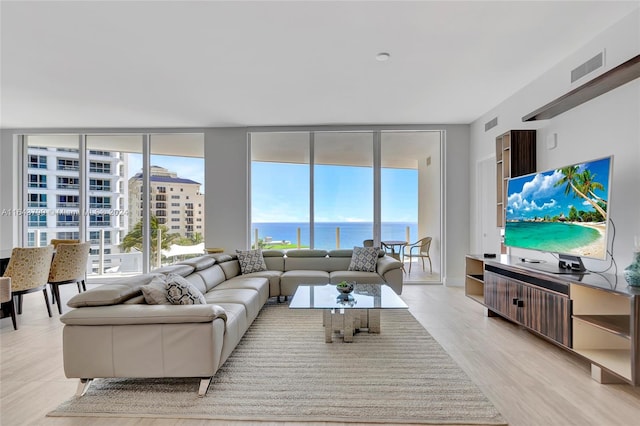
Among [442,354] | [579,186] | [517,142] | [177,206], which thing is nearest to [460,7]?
[579,186]

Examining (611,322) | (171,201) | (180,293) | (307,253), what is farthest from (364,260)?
(171,201)

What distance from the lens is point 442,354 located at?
289 cm

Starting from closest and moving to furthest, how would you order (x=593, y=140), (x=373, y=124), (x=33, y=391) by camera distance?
(x=33, y=391) → (x=593, y=140) → (x=373, y=124)

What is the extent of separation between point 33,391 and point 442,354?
3164 millimetres

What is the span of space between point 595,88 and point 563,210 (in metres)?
1.07

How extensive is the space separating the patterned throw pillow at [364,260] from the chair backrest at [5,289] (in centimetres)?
416

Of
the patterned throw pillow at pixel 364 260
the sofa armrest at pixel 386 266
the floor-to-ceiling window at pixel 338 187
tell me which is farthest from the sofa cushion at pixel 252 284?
the floor-to-ceiling window at pixel 338 187

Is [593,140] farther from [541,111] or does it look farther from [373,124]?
[373,124]

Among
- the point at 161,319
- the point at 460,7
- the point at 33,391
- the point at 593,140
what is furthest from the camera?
the point at 593,140

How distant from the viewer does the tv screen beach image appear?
104 inches

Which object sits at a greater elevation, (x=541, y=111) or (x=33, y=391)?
(x=541, y=111)

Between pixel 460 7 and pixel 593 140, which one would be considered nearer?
pixel 460 7

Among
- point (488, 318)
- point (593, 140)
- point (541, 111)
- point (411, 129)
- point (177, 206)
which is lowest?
point (488, 318)

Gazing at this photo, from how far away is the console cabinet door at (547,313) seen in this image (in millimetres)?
2643
